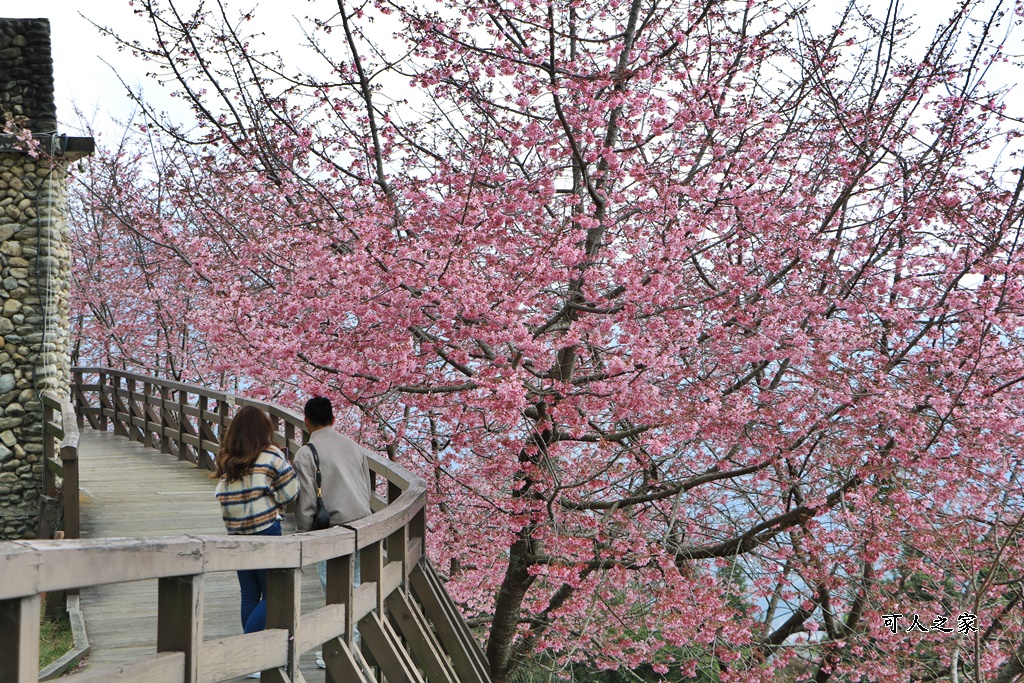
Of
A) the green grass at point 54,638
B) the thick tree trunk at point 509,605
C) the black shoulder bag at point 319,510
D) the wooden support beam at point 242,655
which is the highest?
the black shoulder bag at point 319,510

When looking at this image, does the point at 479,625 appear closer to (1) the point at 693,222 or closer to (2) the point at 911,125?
(1) the point at 693,222

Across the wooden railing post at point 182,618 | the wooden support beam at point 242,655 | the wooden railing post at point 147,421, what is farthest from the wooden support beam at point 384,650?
the wooden railing post at point 147,421

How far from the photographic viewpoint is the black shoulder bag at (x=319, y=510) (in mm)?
5414

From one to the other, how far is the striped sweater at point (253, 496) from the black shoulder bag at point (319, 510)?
204 millimetres

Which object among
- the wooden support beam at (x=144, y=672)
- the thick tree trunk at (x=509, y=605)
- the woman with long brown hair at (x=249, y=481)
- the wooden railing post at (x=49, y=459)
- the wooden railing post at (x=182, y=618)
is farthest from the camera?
the wooden railing post at (x=49, y=459)

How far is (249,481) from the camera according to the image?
5285 millimetres

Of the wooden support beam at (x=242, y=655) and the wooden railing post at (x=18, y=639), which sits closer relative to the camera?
the wooden railing post at (x=18, y=639)

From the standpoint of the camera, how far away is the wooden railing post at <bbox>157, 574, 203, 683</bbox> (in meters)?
2.85

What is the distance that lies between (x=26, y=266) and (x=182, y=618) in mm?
12466

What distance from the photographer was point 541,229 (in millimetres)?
10414

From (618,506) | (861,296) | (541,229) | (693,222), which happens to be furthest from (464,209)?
(861,296)

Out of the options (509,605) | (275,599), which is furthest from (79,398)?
(275,599)

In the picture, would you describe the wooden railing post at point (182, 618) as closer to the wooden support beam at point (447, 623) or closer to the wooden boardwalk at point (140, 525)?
the wooden boardwalk at point (140, 525)

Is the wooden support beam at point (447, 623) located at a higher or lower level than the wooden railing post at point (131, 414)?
lower
